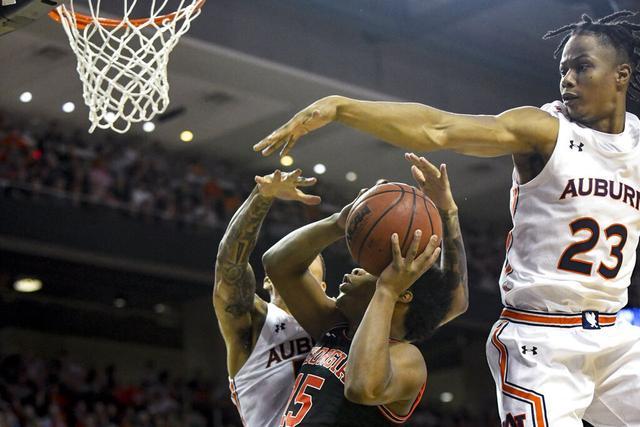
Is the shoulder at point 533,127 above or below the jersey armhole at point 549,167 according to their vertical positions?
above

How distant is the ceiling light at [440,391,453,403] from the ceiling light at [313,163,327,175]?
7856 mm

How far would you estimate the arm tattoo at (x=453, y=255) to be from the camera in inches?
154

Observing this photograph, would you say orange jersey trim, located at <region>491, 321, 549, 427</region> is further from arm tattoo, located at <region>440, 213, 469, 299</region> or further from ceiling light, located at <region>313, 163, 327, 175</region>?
ceiling light, located at <region>313, 163, 327, 175</region>

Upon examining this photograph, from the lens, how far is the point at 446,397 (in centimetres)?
2342

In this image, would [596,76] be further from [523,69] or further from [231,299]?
[523,69]

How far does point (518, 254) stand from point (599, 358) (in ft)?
1.54

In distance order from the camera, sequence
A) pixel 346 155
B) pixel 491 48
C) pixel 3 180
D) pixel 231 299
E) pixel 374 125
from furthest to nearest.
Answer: pixel 346 155 < pixel 491 48 < pixel 3 180 < pixel 231 299 < pixel 374 125

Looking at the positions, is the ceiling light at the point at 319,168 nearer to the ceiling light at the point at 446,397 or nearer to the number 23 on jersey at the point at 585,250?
the ceiling light at the point at 446,397

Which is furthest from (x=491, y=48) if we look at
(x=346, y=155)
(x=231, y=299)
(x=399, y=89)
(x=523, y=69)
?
(x=231, y=299)

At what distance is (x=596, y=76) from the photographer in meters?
3.73

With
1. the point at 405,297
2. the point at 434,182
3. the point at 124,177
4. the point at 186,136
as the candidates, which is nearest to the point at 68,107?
the point at 124,177

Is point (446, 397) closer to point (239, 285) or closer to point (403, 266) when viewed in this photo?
point (239, 285)

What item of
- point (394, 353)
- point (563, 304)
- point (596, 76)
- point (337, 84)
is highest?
point (596, 76)

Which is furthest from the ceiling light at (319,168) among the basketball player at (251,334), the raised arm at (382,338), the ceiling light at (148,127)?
the raised arm at (382,338)
